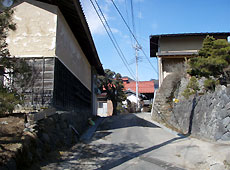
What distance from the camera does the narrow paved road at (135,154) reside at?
6742mm

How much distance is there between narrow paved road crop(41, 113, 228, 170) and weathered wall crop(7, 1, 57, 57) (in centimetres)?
441

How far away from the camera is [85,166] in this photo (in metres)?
6.67

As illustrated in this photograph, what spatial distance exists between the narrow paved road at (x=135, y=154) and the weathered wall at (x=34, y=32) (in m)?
4.41

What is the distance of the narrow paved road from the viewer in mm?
6742

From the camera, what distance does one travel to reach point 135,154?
8195mm

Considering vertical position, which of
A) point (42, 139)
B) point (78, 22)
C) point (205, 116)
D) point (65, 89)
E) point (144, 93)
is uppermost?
point (78, 22)

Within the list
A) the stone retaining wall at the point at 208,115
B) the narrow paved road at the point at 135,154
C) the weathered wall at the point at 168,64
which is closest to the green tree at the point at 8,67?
the narrow paved road at the point at 135,154

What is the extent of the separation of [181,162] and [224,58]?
5460 millimetres

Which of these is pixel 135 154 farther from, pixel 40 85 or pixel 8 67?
pixel 8 67

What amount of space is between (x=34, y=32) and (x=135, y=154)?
21.8 feet

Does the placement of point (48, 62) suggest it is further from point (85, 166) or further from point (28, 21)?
point (85, 166)

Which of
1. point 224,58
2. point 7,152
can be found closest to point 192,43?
point 224,58

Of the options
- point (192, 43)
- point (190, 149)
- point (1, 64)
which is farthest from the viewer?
point (192, 43)

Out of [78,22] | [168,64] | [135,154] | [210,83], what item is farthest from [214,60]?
[168,64]
